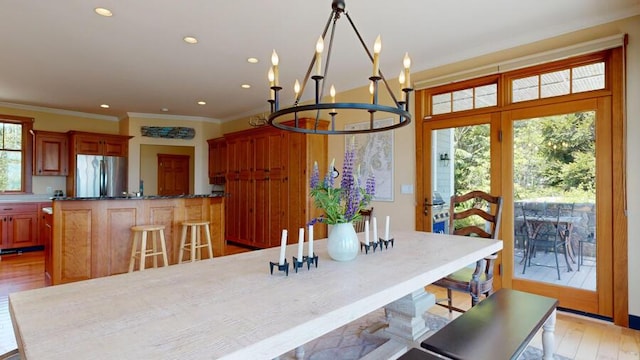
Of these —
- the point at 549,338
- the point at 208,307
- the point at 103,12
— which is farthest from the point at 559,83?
the point at 103,12

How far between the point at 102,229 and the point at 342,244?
3.27 metres

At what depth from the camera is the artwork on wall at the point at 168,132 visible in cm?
667

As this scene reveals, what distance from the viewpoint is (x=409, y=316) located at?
7.01 feet

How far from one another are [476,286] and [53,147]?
7.26 meters

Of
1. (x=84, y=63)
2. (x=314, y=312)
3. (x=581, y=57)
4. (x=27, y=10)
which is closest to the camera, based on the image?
(x=314, y=312)

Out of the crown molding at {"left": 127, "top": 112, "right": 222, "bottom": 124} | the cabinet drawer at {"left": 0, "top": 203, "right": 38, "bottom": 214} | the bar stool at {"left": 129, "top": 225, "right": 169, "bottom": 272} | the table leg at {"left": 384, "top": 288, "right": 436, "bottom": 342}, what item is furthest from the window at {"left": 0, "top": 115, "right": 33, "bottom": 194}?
the table leg at {"left": 384, "top": 288, "right": 436, "bottom": 342}

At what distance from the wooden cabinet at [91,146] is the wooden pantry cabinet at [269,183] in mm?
2100

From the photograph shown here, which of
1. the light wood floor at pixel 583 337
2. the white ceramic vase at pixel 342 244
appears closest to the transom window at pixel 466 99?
the light wood floor at pixel 583 337

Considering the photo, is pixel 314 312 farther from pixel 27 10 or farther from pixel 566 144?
pixel 27 10

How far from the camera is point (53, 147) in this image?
6172mm

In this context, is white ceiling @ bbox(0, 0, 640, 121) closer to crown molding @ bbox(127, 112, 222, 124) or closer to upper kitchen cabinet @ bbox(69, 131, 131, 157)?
upper kitchen cabinet @ bbox(69, 131, 131, 157)

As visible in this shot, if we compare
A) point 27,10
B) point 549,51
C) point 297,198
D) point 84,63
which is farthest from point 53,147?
point 549,51

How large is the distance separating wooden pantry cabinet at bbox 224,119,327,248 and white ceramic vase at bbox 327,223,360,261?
3.12m

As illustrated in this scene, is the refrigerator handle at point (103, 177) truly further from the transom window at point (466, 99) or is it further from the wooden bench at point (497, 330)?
the wooden bench at point (497, 330)
